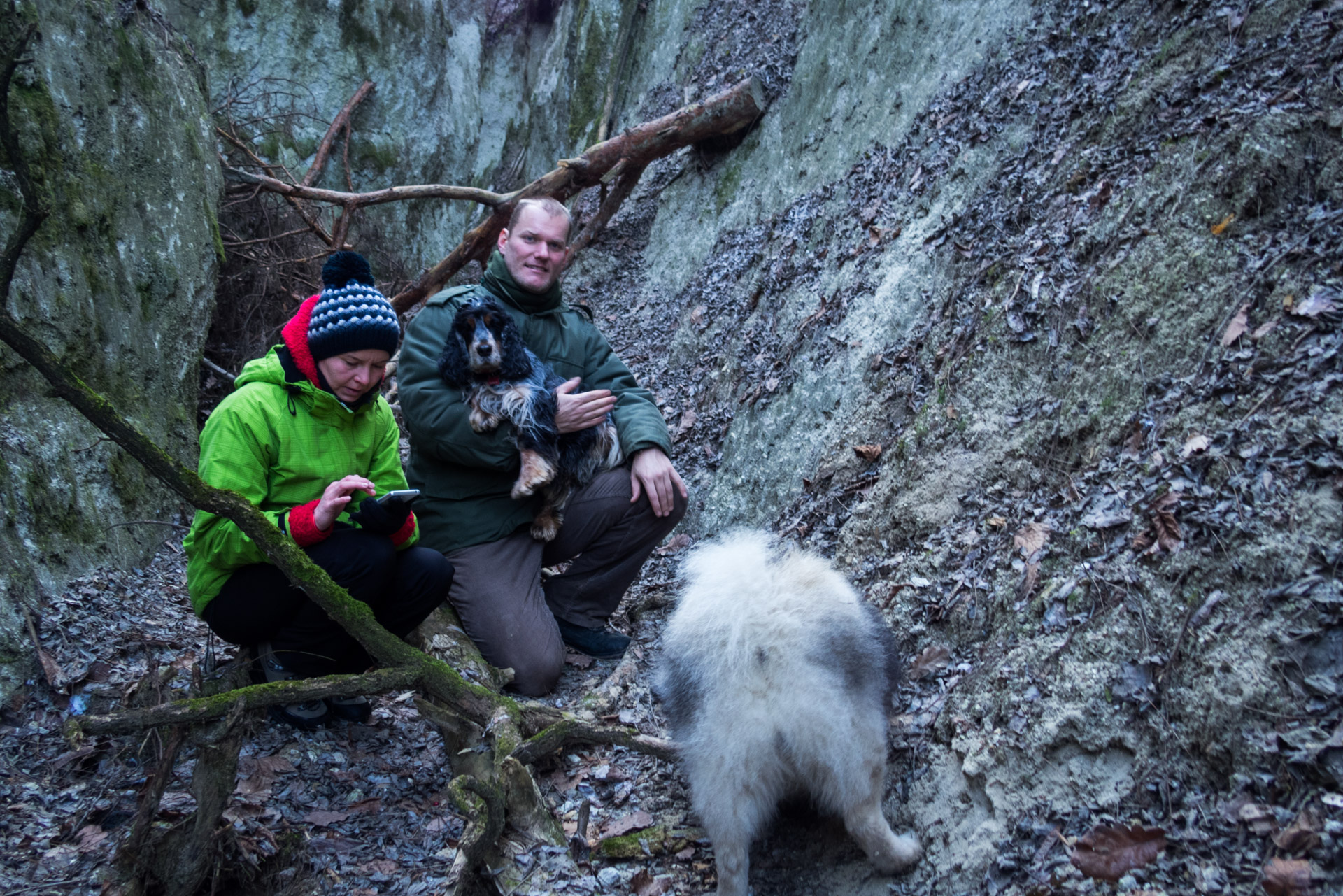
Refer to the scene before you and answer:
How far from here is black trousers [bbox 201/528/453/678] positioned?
10.8 ft

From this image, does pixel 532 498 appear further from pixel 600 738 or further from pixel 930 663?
pixel 930 663

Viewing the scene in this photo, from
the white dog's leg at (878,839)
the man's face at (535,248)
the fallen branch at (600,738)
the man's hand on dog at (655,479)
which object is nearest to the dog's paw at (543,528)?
the man's hand on dog at (655,479)

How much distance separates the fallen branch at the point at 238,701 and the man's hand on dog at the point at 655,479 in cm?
186

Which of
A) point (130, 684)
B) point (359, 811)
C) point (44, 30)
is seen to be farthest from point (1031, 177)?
point (44, 30)

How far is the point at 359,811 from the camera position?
306cm

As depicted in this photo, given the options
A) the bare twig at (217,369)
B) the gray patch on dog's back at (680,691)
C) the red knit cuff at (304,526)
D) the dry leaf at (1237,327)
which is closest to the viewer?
the gray patch on dog's back at (680,691)

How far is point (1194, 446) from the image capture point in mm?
2666

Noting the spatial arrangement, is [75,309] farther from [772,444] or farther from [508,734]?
[772,444]

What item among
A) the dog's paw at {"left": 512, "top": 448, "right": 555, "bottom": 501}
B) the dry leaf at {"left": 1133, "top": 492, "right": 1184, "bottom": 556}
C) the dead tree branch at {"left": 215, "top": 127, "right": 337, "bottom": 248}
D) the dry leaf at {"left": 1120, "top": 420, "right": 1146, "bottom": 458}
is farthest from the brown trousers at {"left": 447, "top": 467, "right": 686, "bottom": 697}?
the dead tree branch at {"left": 215, "top": 127, "right": 337, "bottom": 248}

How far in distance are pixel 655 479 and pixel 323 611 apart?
186 cm

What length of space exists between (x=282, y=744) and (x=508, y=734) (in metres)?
1.23

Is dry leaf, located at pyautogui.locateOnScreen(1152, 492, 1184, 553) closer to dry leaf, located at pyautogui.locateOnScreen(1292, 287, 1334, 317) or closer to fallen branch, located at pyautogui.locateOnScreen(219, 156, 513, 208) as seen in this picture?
dry leaf, located at pyautogui.locateOnScreen(1292, 287, 1334, 317)

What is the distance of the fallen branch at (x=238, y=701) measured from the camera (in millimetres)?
2295

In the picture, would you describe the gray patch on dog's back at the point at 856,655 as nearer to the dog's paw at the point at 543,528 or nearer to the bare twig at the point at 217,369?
the dog's paw at the point at 543,528
